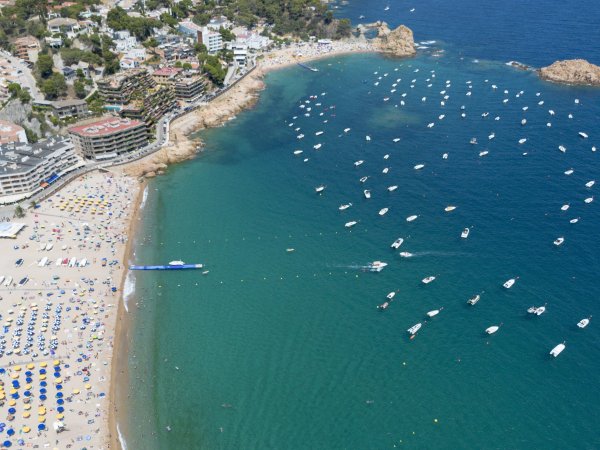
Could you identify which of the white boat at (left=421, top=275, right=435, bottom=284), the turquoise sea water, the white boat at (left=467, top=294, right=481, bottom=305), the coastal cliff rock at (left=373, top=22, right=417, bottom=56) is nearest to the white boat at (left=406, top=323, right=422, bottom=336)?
the turquoise sea water

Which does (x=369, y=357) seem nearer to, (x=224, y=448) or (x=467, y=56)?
(x=224, y=448)

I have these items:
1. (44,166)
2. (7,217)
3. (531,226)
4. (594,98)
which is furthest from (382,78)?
(7,217)

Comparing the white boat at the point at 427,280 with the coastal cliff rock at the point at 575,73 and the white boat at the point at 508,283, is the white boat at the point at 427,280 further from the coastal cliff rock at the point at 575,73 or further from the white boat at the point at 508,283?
the coastal cliff rock at the point at 575,73

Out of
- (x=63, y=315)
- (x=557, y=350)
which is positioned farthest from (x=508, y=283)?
(x=63, y=315)

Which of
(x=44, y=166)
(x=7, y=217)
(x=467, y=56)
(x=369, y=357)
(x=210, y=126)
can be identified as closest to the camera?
(x=369, y=357)

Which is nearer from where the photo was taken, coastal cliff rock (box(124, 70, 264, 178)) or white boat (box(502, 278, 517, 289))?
white boat (box(502, 278, 517, 289))

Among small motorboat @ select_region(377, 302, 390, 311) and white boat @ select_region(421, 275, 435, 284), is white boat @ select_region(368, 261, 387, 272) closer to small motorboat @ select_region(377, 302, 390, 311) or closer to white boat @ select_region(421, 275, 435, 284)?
white boat @ select_region(421, 275, 435, 284)
